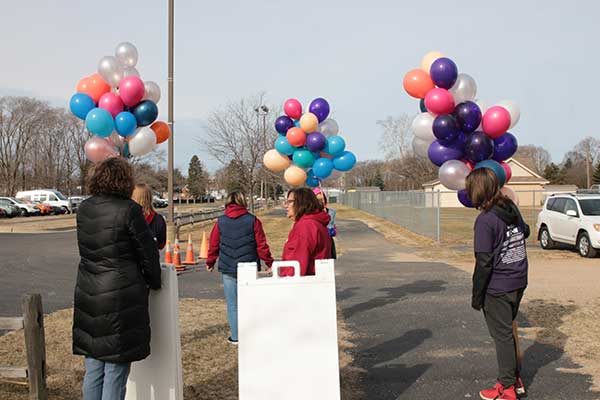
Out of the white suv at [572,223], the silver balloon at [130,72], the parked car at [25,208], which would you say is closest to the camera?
the silver balloon at [130,72]

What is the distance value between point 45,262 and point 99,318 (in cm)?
1216

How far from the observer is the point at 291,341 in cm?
355

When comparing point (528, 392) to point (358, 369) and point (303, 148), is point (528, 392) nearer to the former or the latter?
point (358, 369)

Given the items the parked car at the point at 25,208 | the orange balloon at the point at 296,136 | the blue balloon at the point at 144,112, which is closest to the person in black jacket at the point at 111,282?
the blue balloon at the point at 144,112

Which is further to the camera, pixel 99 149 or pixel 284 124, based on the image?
pixel 284 124

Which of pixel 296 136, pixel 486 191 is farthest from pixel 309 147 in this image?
pixel 486 191

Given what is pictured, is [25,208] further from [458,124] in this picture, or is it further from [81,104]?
[458,124]

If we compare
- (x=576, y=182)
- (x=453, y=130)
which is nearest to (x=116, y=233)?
(x=453, y=130)

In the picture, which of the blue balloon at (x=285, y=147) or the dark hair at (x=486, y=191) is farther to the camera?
the blue balloon at (x=285, y=147)

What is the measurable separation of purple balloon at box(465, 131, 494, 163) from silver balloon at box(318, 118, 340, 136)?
10.0 feet

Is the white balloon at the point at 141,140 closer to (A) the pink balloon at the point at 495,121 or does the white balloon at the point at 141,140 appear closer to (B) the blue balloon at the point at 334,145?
(B) the blue balloon at the point at 334,145

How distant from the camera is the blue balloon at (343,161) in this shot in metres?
9.63

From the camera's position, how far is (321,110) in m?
9.68

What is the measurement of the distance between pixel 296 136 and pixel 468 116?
3.14 meters
